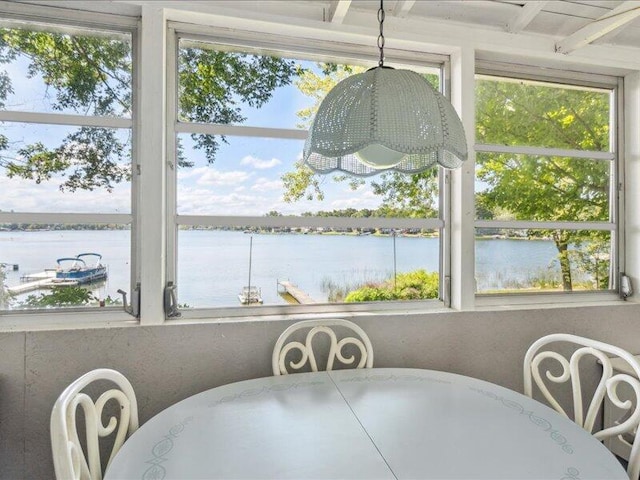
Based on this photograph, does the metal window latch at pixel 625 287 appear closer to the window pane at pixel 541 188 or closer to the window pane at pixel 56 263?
the window pane at pixel 541 188

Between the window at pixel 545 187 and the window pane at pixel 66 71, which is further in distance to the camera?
the window at pixel 545 187

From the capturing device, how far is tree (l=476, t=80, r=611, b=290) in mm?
2242

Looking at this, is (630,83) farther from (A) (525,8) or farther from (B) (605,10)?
(A) (525,8)

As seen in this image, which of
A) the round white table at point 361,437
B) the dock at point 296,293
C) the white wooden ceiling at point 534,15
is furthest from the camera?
the dock at point 296,293

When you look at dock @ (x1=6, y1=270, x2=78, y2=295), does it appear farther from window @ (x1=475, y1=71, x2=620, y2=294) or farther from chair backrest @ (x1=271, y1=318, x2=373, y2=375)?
window @ (x1=475, y1=71, x2=620, y2=294)

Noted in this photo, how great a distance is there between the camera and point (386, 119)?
1001 mm

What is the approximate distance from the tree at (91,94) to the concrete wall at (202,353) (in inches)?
29.7

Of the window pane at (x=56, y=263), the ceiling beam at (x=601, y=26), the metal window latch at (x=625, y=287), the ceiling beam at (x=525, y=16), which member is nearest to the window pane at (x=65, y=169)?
the window pane at (x=56, y=263)

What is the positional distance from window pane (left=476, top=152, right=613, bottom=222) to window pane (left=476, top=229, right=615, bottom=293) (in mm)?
118

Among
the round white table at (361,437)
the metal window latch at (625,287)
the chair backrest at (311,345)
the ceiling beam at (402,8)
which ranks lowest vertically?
the round white table at (361,437)

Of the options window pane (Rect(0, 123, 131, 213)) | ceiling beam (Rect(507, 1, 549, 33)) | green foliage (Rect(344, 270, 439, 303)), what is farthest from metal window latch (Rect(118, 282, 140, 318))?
ceiling beam (Rect(507, 1, 549, 33))

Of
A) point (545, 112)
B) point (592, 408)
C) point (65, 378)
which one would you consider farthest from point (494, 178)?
point (65, 378)

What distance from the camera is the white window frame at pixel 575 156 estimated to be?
2217mm

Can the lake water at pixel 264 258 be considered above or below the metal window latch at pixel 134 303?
above
